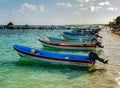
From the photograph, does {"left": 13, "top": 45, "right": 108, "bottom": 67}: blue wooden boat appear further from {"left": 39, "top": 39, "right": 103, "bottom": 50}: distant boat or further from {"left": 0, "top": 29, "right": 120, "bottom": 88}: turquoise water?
{"left": 39, "top": 39, "right": 103, "bottom": 50}: distant boat

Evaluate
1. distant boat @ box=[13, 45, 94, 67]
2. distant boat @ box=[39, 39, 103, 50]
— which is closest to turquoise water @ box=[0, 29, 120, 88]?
distant boat @ box=[13, 45, 94, 67]

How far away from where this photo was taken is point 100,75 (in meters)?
16.6

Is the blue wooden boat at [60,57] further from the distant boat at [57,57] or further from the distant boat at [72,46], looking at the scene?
the distant boat at [72,46]

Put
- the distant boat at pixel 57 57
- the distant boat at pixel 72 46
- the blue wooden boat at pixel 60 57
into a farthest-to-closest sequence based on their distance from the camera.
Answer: the distant boat at pixel 72 46 < the distant boat at pixel 57 57 < the blue wooden boat at pixel 60 57

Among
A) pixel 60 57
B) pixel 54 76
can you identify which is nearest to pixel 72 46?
pixel 60 57

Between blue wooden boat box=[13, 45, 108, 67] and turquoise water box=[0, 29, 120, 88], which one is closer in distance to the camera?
turquoise water box=[0, 29, 120, 88]

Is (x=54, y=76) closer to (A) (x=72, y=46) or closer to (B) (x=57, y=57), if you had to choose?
(B) (x=57, y=57)

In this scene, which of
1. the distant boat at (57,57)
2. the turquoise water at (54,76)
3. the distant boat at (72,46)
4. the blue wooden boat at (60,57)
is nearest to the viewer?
the turquoise water at (54,76)

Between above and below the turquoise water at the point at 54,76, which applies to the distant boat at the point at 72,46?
above

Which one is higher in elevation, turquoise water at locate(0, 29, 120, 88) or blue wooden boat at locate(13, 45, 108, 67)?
blue wooden boat at locate(13, 45, 108, 67)

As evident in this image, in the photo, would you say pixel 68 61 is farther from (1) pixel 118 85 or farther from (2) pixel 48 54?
(1) pixel 118 85

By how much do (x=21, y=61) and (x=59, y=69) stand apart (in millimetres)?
4759

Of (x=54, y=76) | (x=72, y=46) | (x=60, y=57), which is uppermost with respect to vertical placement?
(x=60, y=57)

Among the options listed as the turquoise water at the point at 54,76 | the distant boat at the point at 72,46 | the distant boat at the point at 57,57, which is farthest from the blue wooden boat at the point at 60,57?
the distant boat at the point at 72,46
